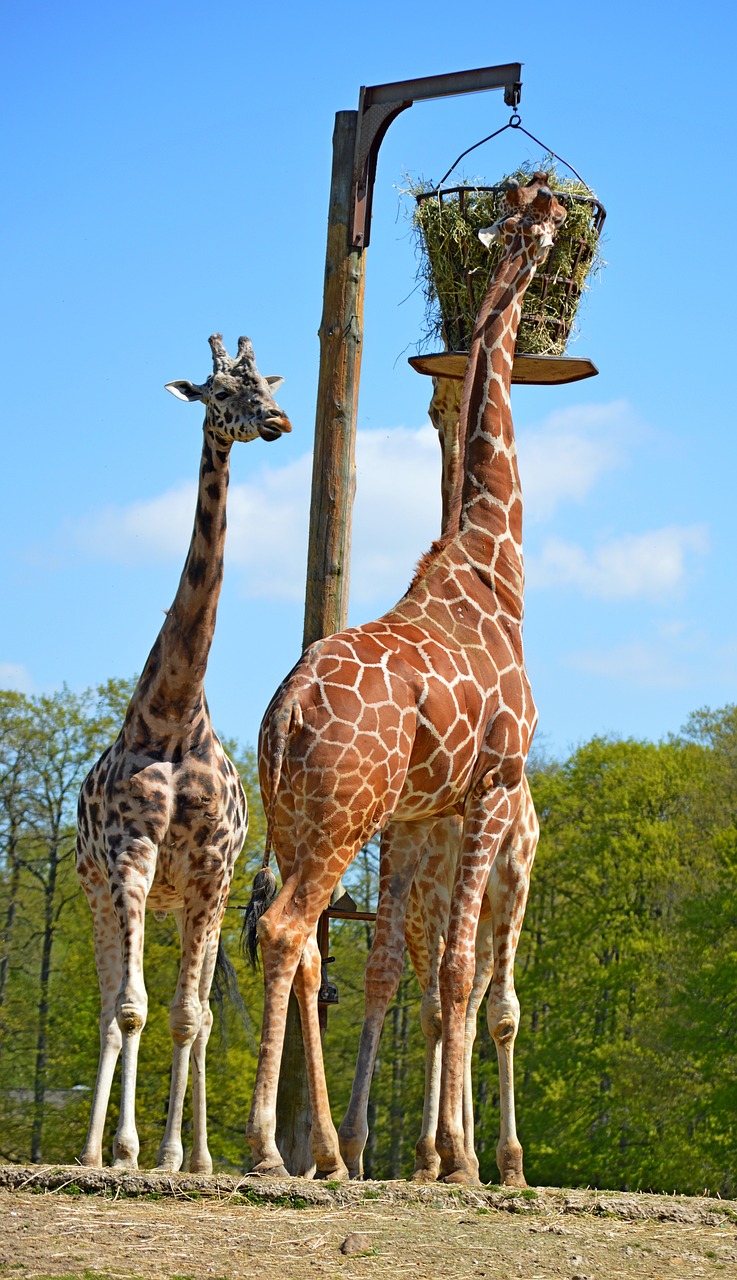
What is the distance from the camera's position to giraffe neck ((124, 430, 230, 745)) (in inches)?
363

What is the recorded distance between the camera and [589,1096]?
30594 millimetres

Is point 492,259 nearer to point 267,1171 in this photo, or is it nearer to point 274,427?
point 274,427

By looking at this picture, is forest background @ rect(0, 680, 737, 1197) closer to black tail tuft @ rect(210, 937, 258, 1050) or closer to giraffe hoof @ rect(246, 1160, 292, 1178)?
black tail tuft @ rect(210, 937, 258, 1050)

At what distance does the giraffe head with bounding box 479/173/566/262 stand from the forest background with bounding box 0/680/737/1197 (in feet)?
62.9

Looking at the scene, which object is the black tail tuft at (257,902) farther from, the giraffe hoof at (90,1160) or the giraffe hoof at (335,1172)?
the giraffe hoof at (90,1160)

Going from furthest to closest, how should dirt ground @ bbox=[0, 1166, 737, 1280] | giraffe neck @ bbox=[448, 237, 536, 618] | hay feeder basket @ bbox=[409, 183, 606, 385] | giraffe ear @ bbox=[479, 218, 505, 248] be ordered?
hay feeder basket @ bbox=[409, 183, 606, 385], giraffe ear @ bbox=[479, 218, 505, 248], giraffe neck @ bbox=[448, 237, 536, 618], dirt ground @ bbox=[0, 1166, 737, 1280]

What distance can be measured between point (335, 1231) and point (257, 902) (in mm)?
2630

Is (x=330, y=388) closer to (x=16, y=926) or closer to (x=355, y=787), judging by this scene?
(x=355, y=787)

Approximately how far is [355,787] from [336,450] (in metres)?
3.77

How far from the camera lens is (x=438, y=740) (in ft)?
27.9

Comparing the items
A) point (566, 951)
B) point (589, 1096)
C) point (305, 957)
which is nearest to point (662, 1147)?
point (589, 1096)

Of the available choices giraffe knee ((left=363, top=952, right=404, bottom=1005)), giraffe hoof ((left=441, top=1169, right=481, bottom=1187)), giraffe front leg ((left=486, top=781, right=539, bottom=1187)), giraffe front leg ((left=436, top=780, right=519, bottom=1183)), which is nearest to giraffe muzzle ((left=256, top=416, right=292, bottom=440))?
giraffe front leg ((left=436, top=780, right=519, bottom=1183))

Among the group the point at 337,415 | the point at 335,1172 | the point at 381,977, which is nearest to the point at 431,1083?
the point at 381,977

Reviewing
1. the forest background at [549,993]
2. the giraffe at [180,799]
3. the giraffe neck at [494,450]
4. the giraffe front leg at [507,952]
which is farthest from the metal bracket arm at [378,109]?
the forest background at [549,993]
